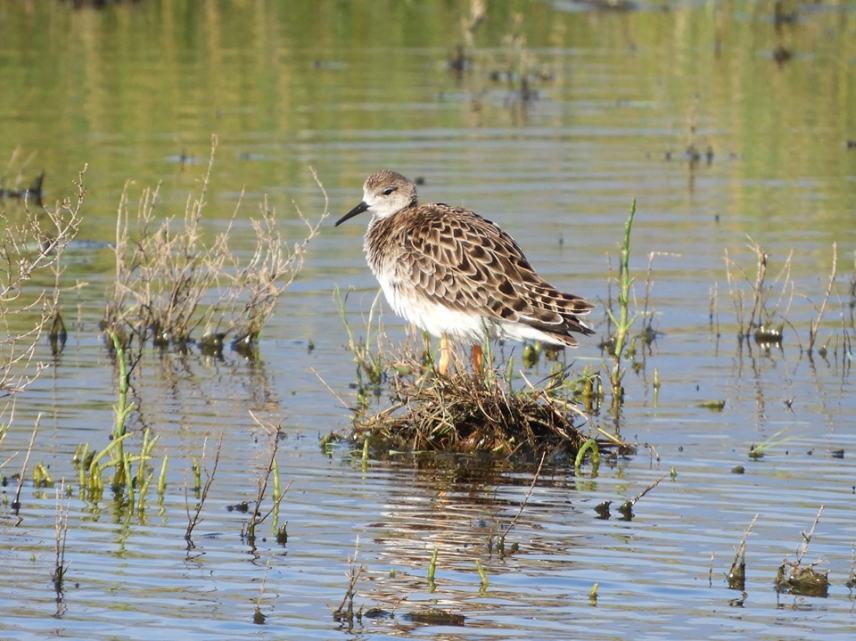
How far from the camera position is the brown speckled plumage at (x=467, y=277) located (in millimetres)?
10648

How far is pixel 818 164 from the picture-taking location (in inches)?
851

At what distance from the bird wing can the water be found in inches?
37.7

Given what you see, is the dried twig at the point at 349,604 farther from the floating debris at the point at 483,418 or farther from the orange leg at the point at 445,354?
the orange leg at the point at 445,354

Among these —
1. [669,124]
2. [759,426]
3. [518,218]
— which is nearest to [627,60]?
[669,124]

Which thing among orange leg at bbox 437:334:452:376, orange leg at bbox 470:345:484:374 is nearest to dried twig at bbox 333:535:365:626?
orange leg at bbox 437:334:452:376

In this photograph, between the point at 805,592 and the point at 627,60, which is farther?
the point at 627,60

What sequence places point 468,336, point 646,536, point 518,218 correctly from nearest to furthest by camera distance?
1. point 646,536
2. point 468,336
3. point 518,218

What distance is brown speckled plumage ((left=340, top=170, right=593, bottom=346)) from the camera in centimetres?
1065

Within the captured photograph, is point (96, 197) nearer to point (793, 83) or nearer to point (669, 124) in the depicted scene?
point (669, 124)

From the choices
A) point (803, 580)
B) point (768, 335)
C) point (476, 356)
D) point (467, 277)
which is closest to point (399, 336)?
point (476, 356)

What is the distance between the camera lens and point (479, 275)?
10844 mm

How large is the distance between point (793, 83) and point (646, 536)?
2033 centimetres

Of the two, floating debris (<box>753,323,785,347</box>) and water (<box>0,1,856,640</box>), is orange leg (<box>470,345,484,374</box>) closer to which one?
water (<box>0,1,856,640</box>)

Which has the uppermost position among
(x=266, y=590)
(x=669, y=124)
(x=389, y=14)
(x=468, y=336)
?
(x=389, y=14)
